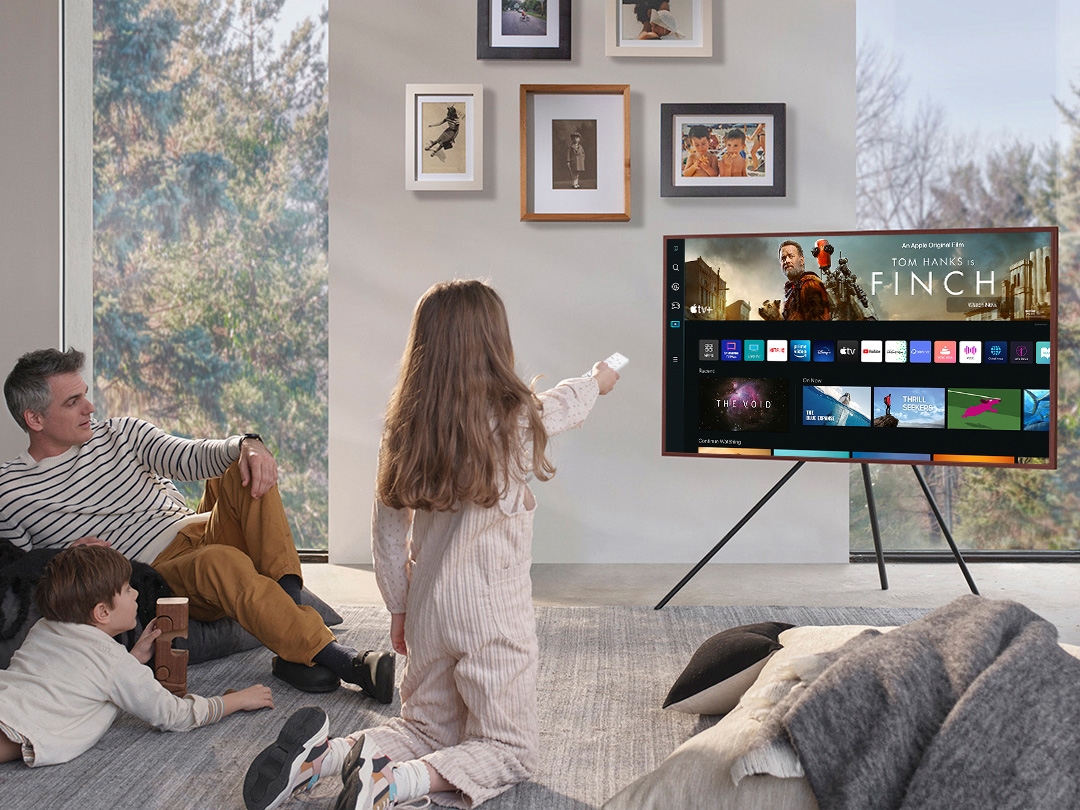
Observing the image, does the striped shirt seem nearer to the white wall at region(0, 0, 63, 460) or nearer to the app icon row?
the white wall at region(0, 0, 63, 460)

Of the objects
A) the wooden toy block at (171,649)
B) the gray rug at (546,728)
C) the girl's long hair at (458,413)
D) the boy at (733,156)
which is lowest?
the gray rug at (546,728)

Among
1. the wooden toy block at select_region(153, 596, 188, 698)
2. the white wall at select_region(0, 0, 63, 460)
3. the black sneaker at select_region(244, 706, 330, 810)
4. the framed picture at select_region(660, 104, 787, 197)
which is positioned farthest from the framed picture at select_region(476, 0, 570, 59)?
the black sneaker at select_region(244, 706, 330, 810)

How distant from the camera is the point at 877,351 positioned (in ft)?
10.00

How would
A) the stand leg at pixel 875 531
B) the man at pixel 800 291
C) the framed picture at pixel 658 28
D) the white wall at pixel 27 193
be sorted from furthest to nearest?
the framed picture at pixel 658 28 → the white wall at pixel 27 193 → the stand leg at pixel 875 531 → the man at pixel 800 291

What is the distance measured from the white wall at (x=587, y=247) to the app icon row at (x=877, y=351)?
0.76m

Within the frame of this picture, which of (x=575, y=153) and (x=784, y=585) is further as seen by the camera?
(x=575, y=153)

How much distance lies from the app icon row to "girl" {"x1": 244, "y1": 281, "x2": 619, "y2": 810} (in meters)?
1.38

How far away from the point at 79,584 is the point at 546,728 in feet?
3.35

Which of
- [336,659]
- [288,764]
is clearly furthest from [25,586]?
[288,764]

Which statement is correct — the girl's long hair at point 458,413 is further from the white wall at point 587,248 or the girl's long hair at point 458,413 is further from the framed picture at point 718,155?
the framed picture at point 718,155

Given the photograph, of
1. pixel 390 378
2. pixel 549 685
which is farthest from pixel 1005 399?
pixel 390 378

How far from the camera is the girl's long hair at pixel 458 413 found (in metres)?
1.80

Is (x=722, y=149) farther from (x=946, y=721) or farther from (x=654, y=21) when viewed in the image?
(x=946, y=721)

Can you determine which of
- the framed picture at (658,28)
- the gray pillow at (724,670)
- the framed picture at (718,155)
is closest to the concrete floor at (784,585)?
the gray pillow at (724,670)
